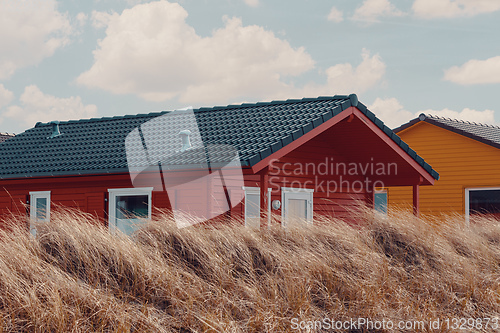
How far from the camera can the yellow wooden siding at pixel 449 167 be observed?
20.2 m

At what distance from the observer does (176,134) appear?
52.7 ft

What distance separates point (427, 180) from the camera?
16.7 metres

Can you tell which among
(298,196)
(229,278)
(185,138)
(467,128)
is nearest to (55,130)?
(185,138)

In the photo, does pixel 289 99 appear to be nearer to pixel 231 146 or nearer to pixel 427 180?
pixel 231 146

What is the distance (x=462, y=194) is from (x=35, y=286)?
17109mm

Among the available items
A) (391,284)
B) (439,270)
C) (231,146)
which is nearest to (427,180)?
(231,146)

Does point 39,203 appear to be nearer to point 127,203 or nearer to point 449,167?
point 127,203

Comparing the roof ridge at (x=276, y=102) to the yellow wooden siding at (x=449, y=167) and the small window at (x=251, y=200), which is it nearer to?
the small window at (x=251, y=200)

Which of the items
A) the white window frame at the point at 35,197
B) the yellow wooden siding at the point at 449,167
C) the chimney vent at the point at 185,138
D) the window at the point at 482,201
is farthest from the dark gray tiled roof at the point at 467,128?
the white window frame at the point at 35,197

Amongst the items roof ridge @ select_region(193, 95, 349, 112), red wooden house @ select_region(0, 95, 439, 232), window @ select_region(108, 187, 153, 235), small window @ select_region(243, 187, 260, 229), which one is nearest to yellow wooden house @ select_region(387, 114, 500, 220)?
red wooden house @ select_region(0, 95, 439, 232)

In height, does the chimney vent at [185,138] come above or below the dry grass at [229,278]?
above

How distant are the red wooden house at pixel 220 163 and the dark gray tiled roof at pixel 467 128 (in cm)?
464

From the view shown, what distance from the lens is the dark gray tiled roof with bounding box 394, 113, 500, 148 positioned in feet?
66.4

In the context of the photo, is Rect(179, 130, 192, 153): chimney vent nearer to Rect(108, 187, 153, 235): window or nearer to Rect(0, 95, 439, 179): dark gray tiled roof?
Rect(0, 95, 439, 179): dark gray tiled roof
